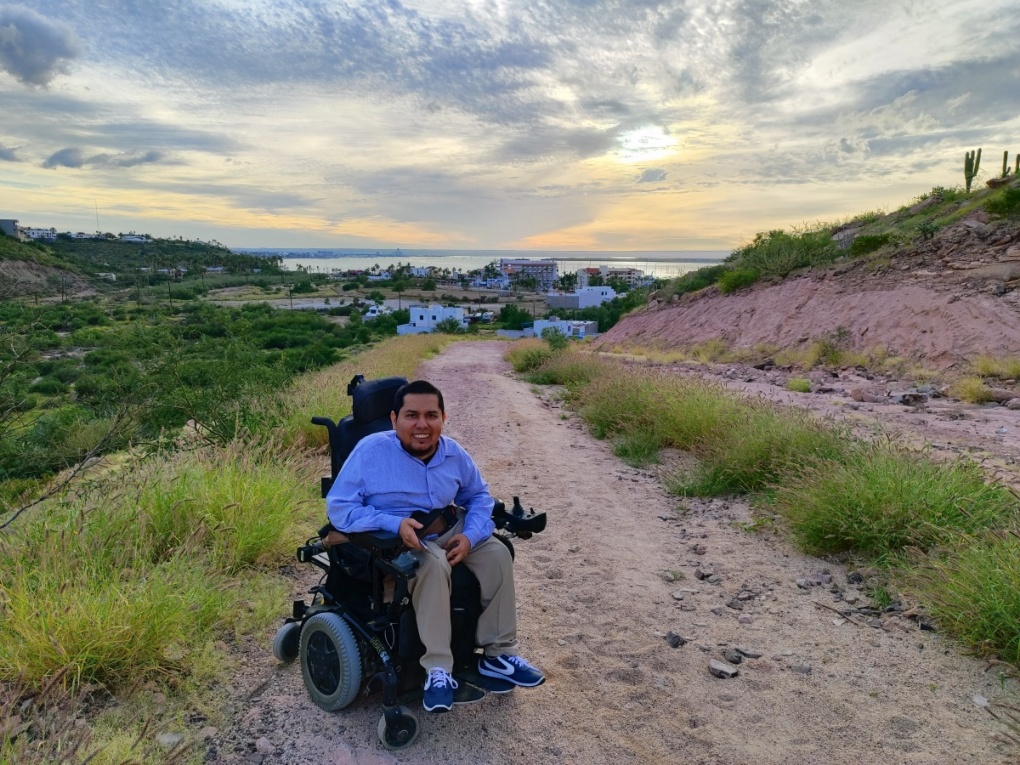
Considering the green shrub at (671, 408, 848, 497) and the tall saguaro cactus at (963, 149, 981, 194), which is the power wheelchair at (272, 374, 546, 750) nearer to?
the green shrub at (671, 408, 848, 497)

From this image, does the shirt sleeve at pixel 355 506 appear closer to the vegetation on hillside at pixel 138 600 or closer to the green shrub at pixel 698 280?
the vegetation on hillside at pixel 138 600

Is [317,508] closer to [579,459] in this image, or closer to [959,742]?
[579,459]

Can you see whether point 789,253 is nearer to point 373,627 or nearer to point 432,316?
point 373,627

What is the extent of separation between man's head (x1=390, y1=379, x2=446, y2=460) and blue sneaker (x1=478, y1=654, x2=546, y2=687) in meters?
1.04

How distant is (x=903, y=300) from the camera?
1764cm

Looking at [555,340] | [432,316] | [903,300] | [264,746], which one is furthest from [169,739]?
[432,316]

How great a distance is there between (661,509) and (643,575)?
183 cm

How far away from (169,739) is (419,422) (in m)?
1.72

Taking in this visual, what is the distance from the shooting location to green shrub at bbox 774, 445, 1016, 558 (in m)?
4.64

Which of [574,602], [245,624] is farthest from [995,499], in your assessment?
[245,624]

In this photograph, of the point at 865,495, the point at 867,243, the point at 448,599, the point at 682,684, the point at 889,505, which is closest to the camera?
the point at 448,599

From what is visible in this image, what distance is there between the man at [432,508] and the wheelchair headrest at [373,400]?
386 mm

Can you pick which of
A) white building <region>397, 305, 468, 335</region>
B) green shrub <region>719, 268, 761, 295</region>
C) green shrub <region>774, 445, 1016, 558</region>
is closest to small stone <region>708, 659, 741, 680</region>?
green shrub <region>774, 445, 1016, 558</region>

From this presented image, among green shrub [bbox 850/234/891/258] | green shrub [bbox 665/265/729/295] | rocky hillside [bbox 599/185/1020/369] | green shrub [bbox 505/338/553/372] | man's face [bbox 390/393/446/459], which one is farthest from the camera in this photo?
green shrub [bbox 665/265/729/295]
